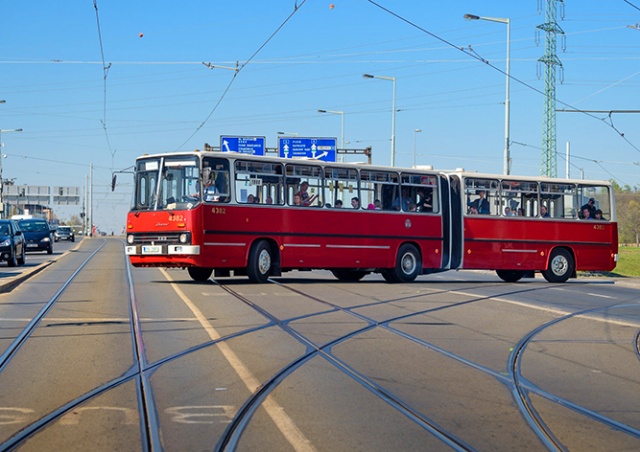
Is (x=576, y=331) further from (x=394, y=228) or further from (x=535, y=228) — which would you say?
(x=535, y=228)

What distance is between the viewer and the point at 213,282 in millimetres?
24250

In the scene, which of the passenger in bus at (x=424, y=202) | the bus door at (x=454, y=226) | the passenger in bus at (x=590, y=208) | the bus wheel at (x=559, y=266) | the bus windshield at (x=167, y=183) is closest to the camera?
the bus windshield at (x=167, y=183)

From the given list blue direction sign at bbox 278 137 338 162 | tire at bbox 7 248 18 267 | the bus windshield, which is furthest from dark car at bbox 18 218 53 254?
the bus windshield

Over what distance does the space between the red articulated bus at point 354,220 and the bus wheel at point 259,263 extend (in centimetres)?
3

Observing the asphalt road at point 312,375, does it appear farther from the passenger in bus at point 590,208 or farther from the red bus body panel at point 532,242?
the passenger in bus at point 590,208

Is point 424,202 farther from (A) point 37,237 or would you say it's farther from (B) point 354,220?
(A) point 37,237

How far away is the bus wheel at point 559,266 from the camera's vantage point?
28.3 meters

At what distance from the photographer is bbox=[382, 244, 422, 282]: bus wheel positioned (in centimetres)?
2602

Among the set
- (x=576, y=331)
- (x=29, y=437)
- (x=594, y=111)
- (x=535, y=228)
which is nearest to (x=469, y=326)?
(x=576, y=331)

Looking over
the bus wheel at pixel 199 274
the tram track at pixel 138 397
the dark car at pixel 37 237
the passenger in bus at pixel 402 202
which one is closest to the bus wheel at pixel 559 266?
the passenger in bus at pixel 402 202

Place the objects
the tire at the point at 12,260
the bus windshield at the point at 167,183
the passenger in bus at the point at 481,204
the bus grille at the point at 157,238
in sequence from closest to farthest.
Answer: the bus grille at the point at 157,238
the bus windshield at the point at 167,183
the passenger in bus at the point at 481,204
the tire at the point at 12,260

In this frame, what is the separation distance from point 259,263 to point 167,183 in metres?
2.88

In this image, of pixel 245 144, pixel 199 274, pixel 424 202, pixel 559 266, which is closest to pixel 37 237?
pixel 245 144

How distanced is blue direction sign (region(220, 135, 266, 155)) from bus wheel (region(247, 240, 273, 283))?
30.3 metres
